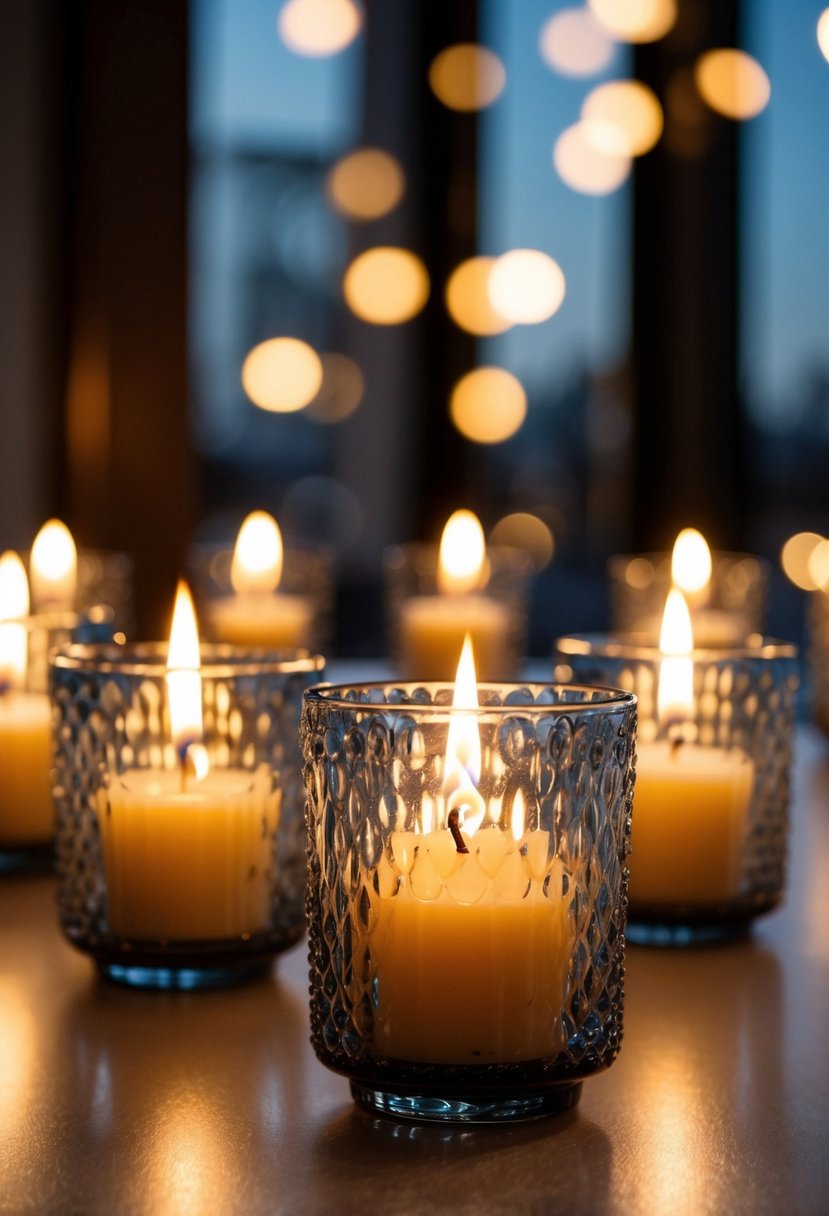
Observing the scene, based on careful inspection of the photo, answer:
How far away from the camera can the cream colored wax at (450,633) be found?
4.93 feet

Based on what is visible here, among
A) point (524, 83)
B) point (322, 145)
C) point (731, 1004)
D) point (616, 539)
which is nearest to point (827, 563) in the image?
point (731, 1004)

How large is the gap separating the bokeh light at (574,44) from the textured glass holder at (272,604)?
1830 mm

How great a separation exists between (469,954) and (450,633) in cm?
94

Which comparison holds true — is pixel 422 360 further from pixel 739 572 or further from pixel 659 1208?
pixel 659 1208

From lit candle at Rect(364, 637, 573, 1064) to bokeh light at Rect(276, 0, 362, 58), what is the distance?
2923 millimetres

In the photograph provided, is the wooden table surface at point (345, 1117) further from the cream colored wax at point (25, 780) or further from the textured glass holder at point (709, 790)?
the cream colored wax at point (25, 780)

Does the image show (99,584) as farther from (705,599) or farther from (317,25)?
(317,25)

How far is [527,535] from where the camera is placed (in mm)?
3281

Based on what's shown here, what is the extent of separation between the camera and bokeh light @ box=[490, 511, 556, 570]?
10.7 ft

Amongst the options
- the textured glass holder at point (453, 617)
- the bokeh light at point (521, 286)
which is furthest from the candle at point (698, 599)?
the bokeh light at point (521, 286)

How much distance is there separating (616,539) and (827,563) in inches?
63.5

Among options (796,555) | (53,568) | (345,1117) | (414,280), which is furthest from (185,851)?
(414,280)

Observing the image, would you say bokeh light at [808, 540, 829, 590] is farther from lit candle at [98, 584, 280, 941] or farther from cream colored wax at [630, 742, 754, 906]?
lit candle at [98, 584, 280, 941]

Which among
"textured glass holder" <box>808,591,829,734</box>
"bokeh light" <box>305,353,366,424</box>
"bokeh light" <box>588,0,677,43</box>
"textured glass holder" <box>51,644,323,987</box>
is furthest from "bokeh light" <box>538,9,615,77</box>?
"textured glass holder" <box>51,644,323,987</box>
